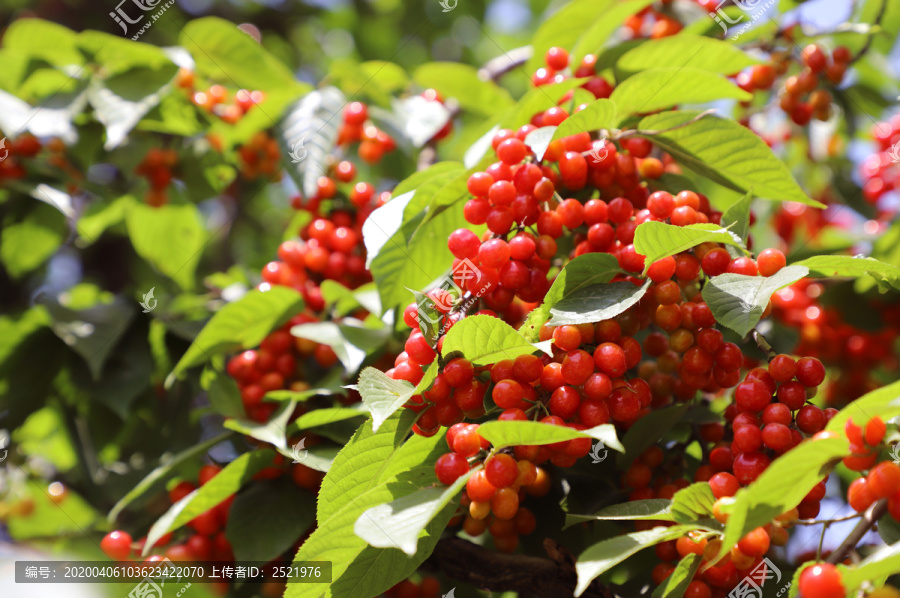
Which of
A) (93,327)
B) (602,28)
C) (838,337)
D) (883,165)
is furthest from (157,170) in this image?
(883,165)

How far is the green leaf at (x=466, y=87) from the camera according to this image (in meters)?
2.20

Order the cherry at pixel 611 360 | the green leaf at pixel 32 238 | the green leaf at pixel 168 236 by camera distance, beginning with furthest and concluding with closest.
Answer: the green leaf at pixel 168 236
the green leaf at pixel 32 238
the cherry at pixel 611 360

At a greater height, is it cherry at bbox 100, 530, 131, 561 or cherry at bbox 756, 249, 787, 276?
cherry at bbox 756, 249, 787, 276

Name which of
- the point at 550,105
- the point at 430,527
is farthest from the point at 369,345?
the point at 550,105

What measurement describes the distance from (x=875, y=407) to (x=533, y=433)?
41 centimetres

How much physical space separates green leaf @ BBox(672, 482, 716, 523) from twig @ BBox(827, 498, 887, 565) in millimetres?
160

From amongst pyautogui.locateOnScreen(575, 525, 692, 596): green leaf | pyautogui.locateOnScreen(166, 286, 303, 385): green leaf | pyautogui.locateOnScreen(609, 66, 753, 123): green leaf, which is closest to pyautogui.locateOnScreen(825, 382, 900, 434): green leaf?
pyautogui.locateOnScreen(575, 525, 692, 596): green leaf

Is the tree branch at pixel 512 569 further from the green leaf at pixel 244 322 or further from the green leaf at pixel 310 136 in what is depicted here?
the green leaf at pixel 310 136

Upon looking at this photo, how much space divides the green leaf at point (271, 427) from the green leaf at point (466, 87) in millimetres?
1219

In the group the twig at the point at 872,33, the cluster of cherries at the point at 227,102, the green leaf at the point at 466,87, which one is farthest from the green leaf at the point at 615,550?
the cluster of cherries at the point at 227,102

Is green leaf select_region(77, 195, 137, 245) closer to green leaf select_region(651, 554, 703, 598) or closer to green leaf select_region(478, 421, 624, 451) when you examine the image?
green leaf select_region(478, 421, 624, 451)

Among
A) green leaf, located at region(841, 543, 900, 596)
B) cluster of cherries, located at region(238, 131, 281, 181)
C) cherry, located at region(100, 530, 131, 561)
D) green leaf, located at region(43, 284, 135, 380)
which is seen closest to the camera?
green leaf, located at region(841, 543, 900, 596)

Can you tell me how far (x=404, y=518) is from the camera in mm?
905

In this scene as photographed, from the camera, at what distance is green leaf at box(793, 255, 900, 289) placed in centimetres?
104
